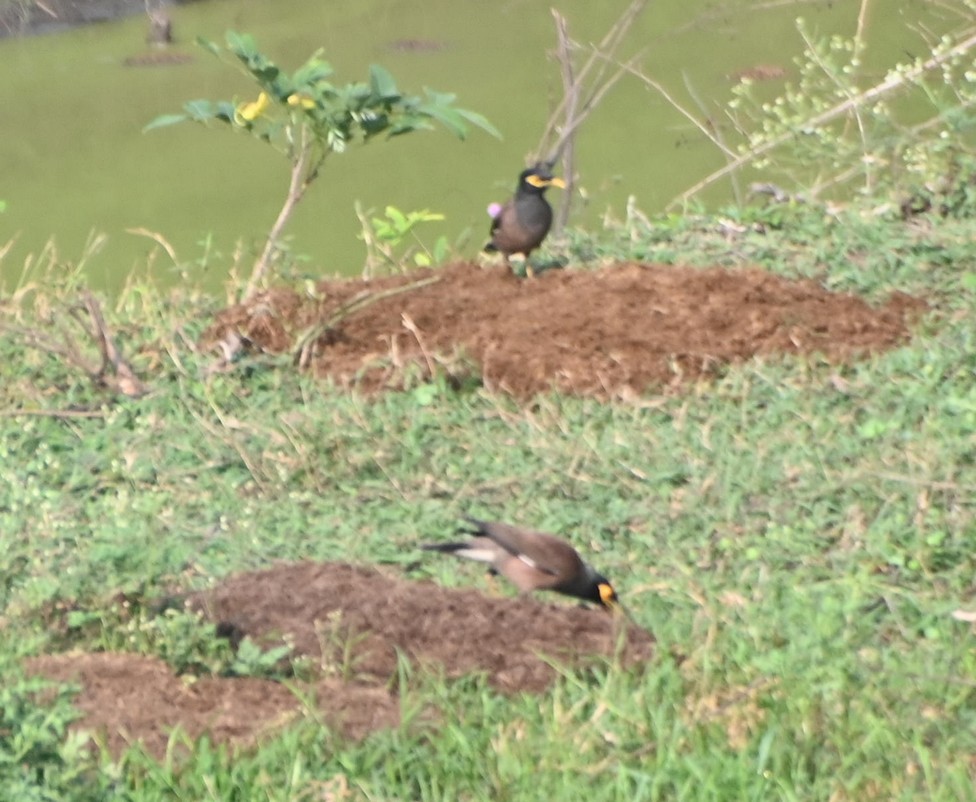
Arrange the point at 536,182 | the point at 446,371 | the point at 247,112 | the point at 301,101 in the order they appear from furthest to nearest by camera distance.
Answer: the point at 536,182, the point at 247,112, the point at 301,101, the point at 446,371

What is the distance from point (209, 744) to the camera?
2.58 m

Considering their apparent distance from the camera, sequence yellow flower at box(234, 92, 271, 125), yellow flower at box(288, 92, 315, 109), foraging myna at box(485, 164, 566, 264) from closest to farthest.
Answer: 1. yellow flower at box(288, 92, 315, 109)
2. yellow flower at box(234, 92, 271, 125)
3. foraging myna at box(485, 164, 566, 264)

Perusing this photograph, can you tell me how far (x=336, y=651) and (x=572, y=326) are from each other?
1932 millimetres

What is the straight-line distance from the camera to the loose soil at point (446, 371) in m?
2.81

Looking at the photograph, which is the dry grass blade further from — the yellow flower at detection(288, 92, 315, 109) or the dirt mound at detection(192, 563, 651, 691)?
the dirt mound at detection(192, 563, 651, 691)

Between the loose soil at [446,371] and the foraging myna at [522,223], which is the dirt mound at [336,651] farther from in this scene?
the foraging myna at [522,223]

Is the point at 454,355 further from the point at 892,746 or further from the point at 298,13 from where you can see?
the point at 298,13

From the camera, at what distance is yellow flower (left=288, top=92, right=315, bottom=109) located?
4824mm

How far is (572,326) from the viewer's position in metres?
4.73

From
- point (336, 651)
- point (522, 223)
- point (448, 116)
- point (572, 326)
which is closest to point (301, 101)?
point (448, 116)

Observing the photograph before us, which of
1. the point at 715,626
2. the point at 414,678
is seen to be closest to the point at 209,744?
the point at 414,678

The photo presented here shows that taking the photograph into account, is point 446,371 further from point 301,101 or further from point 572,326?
point 301,101

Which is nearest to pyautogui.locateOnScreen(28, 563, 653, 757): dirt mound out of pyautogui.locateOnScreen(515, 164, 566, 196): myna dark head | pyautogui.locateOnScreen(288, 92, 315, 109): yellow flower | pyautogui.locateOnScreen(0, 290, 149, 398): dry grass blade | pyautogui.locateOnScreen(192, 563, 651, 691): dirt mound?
pyautogui.locateOnScreen(192, 563, 651, 691): dirt mound

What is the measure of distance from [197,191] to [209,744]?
7119mm
